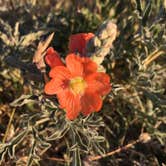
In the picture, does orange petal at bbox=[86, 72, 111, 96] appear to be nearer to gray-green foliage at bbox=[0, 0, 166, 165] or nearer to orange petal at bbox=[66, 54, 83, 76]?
orange petal at bbox=[66, 54, 83, 76]

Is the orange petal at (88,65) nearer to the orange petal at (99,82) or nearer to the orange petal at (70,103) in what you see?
the orange petal at (99,82)

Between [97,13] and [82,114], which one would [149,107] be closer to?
[82,114]

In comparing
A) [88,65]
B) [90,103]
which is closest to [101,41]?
[88,65]

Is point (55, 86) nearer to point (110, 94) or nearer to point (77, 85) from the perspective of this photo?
point (77, 85)

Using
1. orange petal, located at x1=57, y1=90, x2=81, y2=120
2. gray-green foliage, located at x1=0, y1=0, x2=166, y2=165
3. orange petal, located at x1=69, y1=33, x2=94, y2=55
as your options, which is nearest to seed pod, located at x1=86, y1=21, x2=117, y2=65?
orange petal, located at x1=69, y1=33, x2=94, y2=55

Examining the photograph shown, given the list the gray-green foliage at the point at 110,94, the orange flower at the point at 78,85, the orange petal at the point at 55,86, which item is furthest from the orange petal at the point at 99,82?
the gray-green foliage at the point at 110,94

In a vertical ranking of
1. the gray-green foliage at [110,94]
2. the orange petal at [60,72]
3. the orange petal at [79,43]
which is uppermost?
the orange petal at [79,43]
